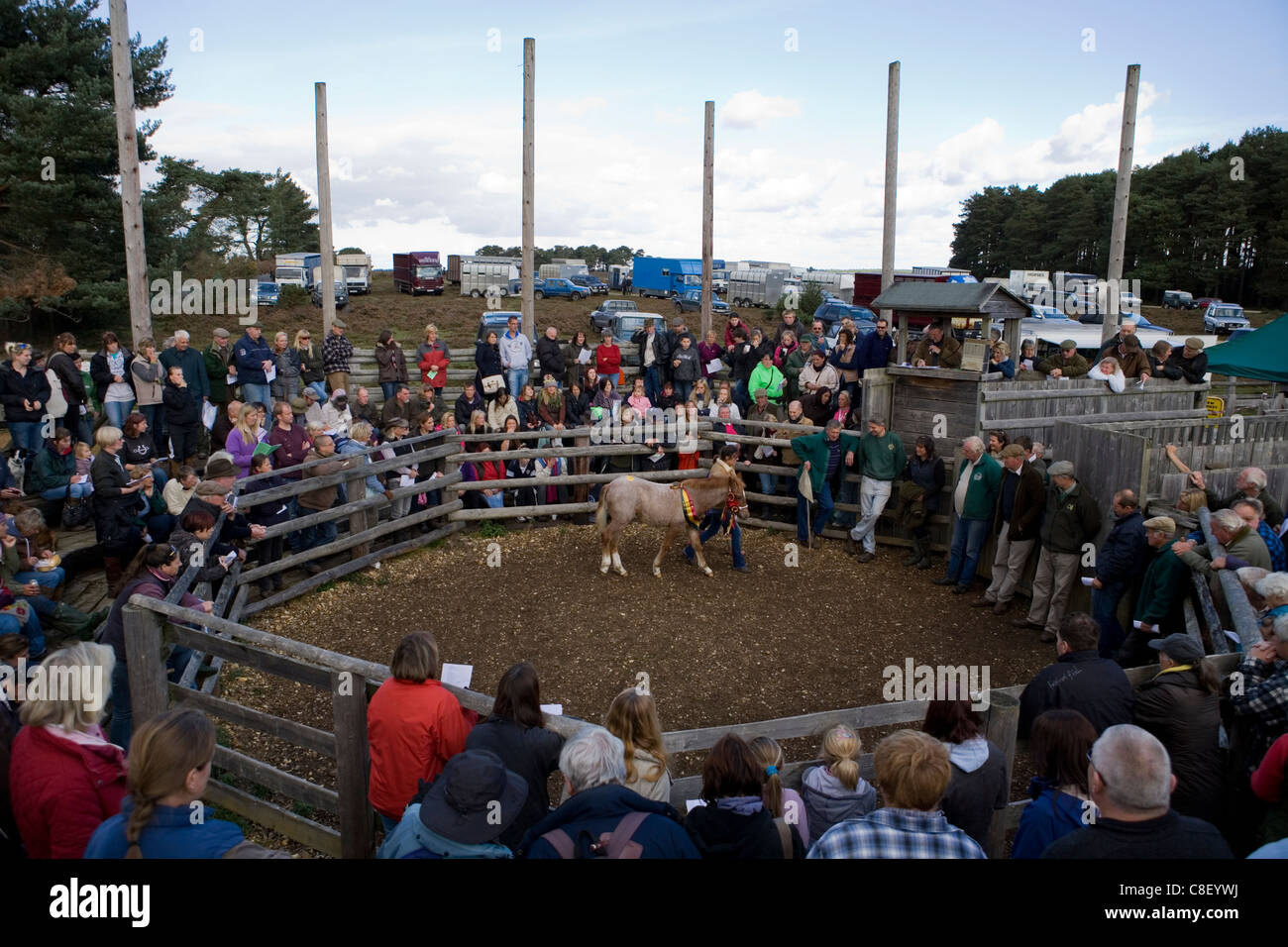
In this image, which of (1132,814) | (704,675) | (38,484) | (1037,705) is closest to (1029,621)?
(704,675)

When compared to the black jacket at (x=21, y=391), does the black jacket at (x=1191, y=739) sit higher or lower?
lower

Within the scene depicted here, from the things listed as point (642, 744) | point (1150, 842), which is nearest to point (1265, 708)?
point (1150, 842)

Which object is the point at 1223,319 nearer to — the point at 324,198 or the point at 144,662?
the point at 324,198

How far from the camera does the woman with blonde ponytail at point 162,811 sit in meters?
3.17

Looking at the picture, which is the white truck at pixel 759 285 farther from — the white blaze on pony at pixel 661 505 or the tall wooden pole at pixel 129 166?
the white blaze on pony at pixel 661 505

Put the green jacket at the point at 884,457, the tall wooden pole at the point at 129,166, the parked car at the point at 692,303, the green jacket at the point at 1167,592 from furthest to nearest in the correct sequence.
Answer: the parked car at the point at 692,303, the tall wooden pole at the point at 129,166, the green jacket at the point at 884,457, the green jacket at the point at 1167,592

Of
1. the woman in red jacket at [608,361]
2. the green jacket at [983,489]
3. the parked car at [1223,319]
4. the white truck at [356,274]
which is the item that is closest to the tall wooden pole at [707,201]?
the woman in red jacket at [608,361]

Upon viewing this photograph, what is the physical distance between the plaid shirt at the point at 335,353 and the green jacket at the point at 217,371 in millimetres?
1592

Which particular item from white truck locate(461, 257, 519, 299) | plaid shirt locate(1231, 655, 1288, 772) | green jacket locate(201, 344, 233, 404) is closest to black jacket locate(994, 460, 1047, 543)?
plaid shirt locate(1231, 655, 1288, 772)

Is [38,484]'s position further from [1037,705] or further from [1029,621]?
[1029,621]

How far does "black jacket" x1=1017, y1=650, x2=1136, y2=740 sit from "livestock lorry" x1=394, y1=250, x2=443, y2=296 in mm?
40048

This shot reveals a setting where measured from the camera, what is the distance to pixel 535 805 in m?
4.47

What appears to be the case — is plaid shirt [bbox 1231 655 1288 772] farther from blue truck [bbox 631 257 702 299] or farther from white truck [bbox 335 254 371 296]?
blue truck [bbox 631 257 702 299]
